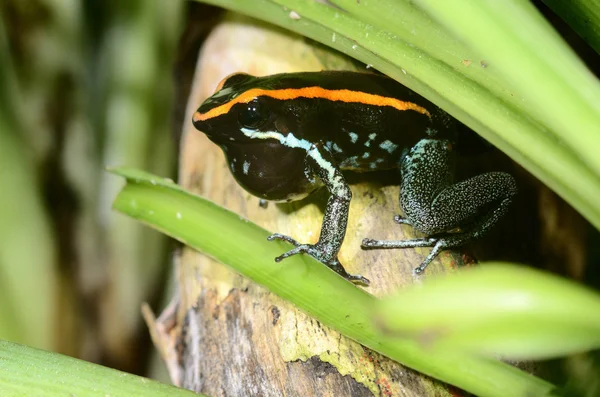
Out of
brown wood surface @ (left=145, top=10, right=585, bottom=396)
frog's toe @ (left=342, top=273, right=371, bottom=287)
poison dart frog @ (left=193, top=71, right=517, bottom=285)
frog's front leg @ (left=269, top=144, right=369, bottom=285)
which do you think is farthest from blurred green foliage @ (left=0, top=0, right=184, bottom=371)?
frog's toe @ (left=342, top=273, right=371, bottom=287)

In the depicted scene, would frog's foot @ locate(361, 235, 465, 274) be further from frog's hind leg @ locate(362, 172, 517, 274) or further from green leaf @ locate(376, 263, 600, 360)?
green leaf @ locate(376, 263, 600, 360)

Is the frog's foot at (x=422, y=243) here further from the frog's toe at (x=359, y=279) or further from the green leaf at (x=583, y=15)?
the green leaf at (x=583, y=15)

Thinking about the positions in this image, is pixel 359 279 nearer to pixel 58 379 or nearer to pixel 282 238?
pixel 282 238

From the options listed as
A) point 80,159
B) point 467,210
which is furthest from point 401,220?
point 80,159

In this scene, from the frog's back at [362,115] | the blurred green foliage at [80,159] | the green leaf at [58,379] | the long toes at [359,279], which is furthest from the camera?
the blurred green foliage at [80,159]

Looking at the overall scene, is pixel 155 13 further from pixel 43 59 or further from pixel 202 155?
pixel 202 155

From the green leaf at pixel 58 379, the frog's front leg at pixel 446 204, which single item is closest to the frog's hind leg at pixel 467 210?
the frog's front leg at pixel 446 204

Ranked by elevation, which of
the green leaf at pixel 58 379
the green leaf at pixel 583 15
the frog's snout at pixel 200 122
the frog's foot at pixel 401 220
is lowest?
the green leaf at pixel 58 379
